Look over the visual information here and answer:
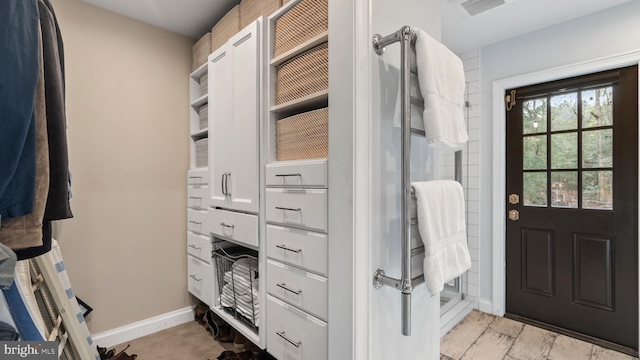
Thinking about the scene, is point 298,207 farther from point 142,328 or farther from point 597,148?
point 597,148

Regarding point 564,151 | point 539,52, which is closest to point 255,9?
point 539,52

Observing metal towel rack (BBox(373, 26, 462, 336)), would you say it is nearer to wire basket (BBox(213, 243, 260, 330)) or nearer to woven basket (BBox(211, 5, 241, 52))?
wire basket (BBox(213, 243, 260, 330))

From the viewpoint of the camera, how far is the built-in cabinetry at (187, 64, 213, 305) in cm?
217

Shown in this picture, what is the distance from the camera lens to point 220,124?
1.96 meters

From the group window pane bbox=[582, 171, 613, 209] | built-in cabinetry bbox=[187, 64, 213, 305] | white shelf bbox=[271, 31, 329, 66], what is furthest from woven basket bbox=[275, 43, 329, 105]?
window pane bbox=[582, 171, 613, 209]

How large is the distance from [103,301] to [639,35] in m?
4.11

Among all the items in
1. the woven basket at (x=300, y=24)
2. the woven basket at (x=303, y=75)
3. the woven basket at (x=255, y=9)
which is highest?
the woven basket at (x=255, y=9)

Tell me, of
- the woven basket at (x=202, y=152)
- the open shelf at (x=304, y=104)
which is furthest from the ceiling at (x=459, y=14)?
the open shelf at (x=304, y=104)

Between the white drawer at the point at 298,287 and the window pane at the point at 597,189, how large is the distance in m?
2.21

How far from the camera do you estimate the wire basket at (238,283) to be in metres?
1.78

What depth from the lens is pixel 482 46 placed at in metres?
2.63

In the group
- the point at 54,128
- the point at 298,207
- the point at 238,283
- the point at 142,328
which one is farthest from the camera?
the point at 142,328

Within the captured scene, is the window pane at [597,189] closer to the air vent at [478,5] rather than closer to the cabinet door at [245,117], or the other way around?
the air vent at [478,5]

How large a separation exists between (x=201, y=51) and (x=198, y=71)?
156 mm
